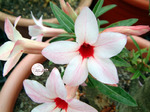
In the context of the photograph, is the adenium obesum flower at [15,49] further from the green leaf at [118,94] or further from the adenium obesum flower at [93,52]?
the green leaf at [118,94]

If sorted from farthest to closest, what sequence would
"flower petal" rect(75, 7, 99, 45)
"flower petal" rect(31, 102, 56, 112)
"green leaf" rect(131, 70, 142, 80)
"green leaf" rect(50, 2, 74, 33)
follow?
"green leaf" rect(131, 70, 142, 80) < "green leaf" rect(50, 2, 74, 33) < "flower petal" rect(31, 102, 56, 112) < "flower petal" rect(75, 7, 99, 45)

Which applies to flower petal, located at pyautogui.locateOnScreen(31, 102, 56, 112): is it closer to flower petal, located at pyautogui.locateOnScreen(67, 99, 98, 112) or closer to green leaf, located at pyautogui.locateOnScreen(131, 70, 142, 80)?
flower petal, located at pyautogui.locateOnScreen(67, 99, 98, 112)

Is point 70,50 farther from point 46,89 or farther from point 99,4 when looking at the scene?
point 99,4

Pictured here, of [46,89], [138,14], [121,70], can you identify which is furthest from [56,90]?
[138,14]

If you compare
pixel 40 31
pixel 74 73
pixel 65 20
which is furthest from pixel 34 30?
pixel 74 73

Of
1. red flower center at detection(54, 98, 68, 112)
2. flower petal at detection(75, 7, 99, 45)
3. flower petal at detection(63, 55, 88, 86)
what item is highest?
flower petal at detection(75, 7, 99, 45)

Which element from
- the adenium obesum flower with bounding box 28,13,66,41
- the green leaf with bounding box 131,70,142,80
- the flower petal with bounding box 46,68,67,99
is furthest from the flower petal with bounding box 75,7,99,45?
the green leaf with bounding box 131,70,142,80

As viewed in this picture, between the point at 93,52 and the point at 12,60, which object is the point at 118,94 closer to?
the point at 93,52
